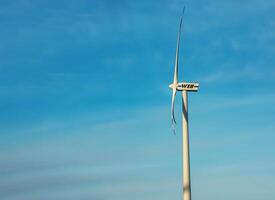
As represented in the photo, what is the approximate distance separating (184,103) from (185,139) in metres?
7.55

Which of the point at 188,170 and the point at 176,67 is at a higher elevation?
the point at 176,67

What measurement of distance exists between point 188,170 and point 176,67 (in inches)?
809

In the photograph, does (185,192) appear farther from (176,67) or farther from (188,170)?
(176,67)

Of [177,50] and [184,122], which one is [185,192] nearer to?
[184,122]

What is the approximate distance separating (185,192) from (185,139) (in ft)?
31.7

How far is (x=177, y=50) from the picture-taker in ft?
374

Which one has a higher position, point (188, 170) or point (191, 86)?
point (191, 86)

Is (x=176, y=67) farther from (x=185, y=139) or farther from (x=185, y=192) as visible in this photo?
(x=185, y=192)

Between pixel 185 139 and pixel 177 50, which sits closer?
pixel 185 139

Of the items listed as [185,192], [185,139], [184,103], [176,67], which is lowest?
[185,192]

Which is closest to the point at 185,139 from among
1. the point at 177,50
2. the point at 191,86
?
the point at 191,86

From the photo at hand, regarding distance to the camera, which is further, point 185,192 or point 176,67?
point 176,67

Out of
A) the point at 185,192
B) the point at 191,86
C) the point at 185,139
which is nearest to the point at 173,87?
the point at 191,86

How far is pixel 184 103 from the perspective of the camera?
4348 inches
